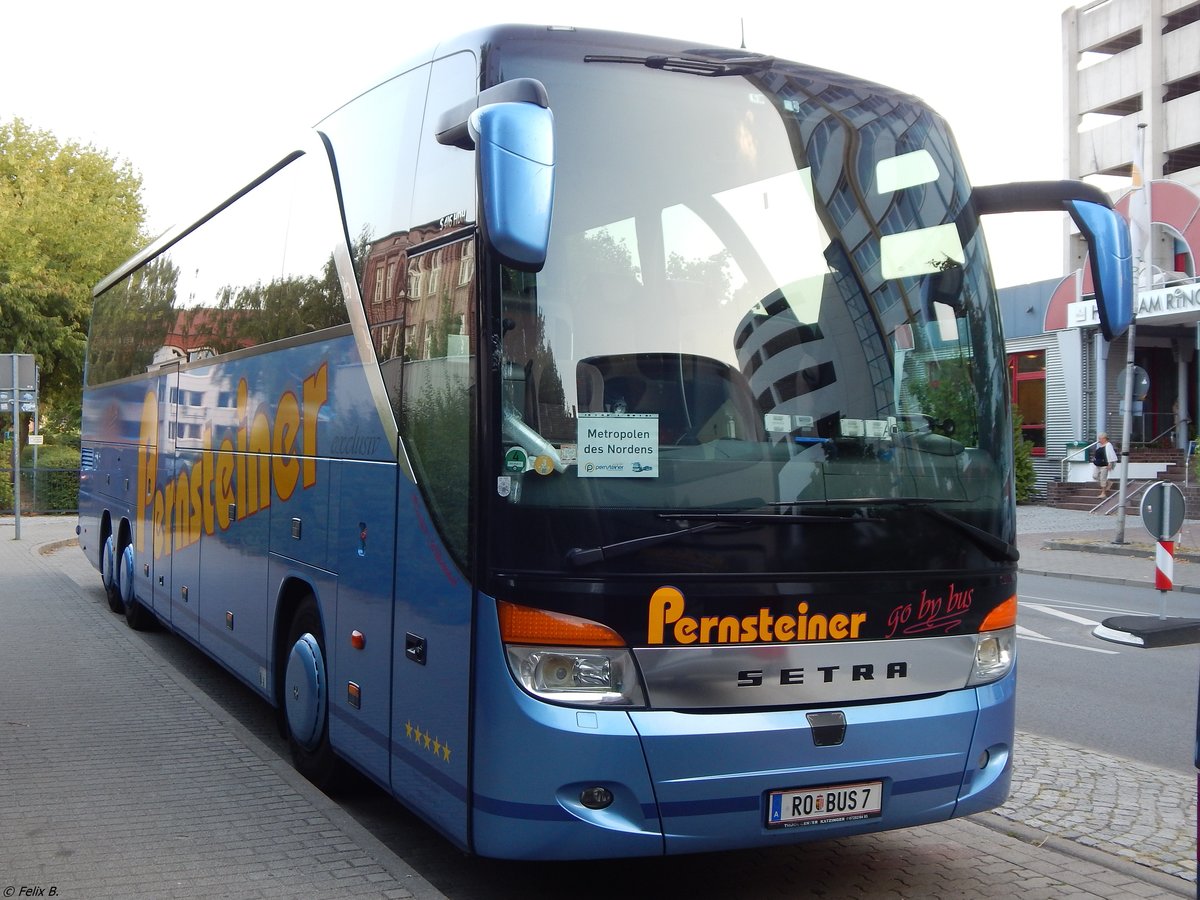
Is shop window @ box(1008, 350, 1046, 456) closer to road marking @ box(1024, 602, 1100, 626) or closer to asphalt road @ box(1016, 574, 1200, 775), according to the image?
asphalt road @ box(1016, 574, 1200, 775)

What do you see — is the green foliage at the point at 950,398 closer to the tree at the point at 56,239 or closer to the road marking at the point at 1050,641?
the road marking at the point at 1050,641

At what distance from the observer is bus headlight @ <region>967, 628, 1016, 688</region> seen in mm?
5027

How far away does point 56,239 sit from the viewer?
39.7 m

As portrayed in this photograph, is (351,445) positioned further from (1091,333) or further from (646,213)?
(1091,333)

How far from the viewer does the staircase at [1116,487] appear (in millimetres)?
31641

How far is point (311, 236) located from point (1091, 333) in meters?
32.2

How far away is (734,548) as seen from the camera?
14.8 ft

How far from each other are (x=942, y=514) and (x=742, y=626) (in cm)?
96

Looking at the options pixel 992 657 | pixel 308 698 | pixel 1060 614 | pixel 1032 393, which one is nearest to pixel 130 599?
pixel 308 698

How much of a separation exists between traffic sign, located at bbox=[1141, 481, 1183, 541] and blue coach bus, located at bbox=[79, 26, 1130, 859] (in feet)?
30.8

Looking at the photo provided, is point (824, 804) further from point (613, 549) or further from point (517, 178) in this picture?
point (517, 178)

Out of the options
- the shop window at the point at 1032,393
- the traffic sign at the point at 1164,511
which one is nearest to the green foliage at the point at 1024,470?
the shop window at the point at 1032,393

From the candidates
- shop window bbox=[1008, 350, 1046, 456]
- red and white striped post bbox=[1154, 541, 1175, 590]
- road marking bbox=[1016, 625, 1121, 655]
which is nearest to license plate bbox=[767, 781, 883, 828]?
road marking bbox=[1016, 625, 1121, 655]

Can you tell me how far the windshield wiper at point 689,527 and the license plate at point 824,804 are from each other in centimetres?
97
